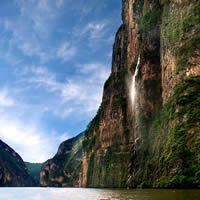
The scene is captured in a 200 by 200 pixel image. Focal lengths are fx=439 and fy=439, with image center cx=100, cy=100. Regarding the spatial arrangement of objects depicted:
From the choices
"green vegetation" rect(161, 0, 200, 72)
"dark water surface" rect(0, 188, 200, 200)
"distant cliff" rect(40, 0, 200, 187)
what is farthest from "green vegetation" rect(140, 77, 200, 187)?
"dark water surface" rect(0, 188, 200, 200)

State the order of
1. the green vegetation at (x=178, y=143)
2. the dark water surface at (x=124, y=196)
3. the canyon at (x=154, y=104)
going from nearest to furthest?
the dark water surface at (x=124, y=196), the green vegetation at (x=178, y=143), the canyon at (x=154, y=104)

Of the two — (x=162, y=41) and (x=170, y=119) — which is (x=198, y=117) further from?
(x=162, y=41)

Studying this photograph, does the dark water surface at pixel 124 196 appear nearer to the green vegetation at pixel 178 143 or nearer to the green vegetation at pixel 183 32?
the green vegetation at pixel 178 143

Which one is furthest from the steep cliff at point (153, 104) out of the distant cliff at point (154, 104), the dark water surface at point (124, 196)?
the dark water surface at point (124, 196)

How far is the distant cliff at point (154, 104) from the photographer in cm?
9650

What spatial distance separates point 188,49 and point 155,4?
158ft

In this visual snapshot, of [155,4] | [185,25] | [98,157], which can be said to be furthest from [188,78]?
[98,157]

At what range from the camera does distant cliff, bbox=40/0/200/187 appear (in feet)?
317

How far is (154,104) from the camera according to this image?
142500mm

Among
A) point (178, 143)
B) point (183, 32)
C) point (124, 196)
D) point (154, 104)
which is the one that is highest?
point (183, 32)

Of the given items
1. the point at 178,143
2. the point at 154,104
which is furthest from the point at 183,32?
the point at 178,143

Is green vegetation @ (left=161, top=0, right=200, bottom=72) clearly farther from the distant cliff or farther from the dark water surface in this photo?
the dark water surface

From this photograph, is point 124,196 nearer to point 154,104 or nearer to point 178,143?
point 178,143

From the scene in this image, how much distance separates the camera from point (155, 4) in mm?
157500
